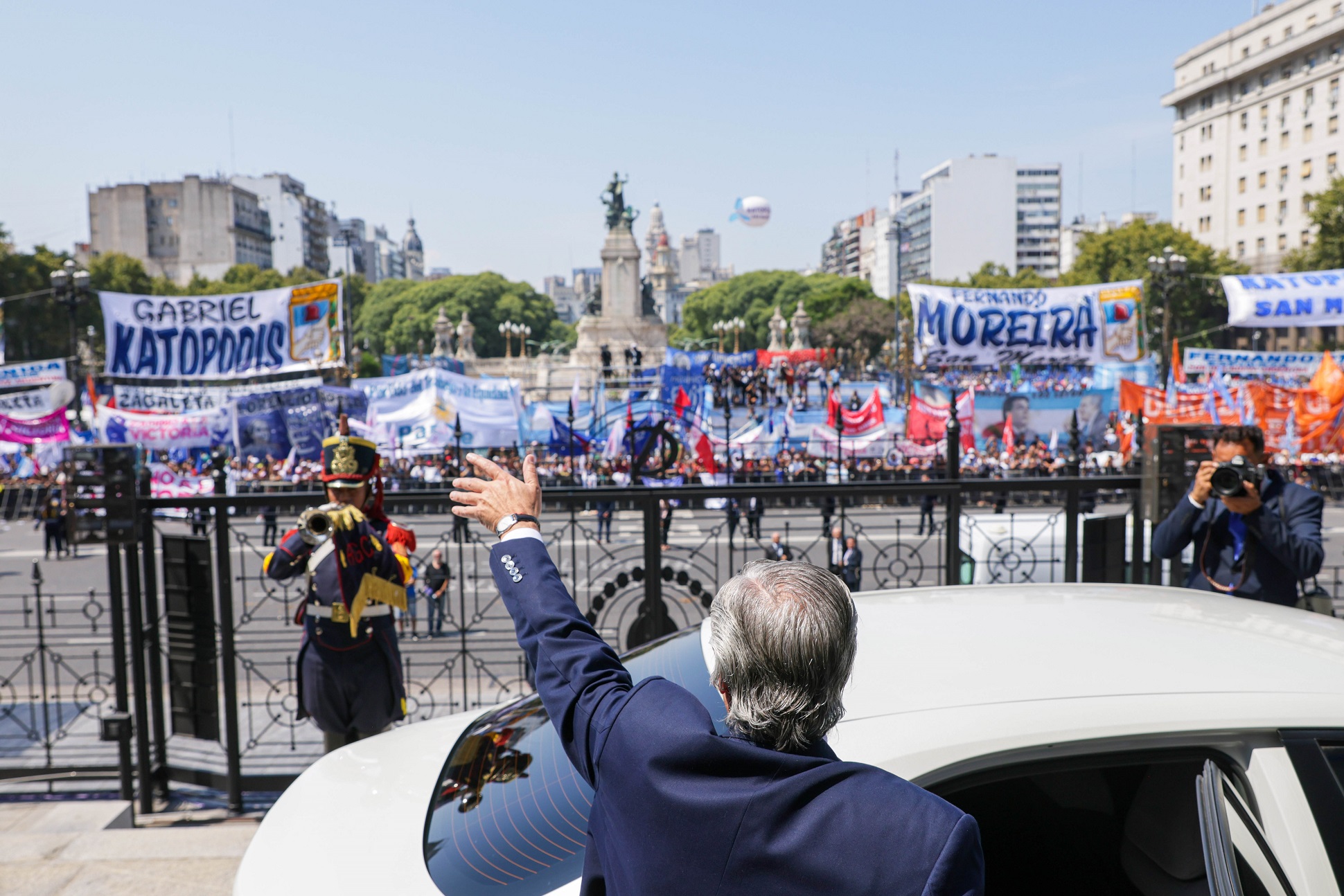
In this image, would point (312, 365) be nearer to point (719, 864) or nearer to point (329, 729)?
point (329, 729)

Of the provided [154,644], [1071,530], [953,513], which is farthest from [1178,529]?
[154,644]

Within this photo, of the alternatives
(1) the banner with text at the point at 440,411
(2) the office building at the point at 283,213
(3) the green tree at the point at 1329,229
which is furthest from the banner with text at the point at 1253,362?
(2) the office building at the point at 283,213

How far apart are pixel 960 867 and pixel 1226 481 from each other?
3.47 metres

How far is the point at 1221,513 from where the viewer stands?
430cm

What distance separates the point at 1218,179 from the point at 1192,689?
70.0 metres

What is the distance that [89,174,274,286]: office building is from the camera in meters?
84.2

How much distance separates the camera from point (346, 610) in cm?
411

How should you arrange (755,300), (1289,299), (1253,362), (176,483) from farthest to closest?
(755,300)
(1253,362)
(176,483)
(1289,299)

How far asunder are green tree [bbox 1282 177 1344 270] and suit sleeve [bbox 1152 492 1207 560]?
40.8 m

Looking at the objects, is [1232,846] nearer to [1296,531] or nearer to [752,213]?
[1296,531]

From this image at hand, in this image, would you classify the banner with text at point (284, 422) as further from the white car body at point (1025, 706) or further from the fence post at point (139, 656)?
the white car body at point (1025, 706)

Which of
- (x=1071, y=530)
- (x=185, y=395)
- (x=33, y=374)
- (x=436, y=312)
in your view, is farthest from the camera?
(x=436, y=312)

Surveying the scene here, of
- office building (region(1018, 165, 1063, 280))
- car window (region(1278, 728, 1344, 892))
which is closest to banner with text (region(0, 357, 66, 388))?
car window (region(1278, 728, 1344, 892))

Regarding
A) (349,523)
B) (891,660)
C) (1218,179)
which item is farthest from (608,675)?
(1218,179)
